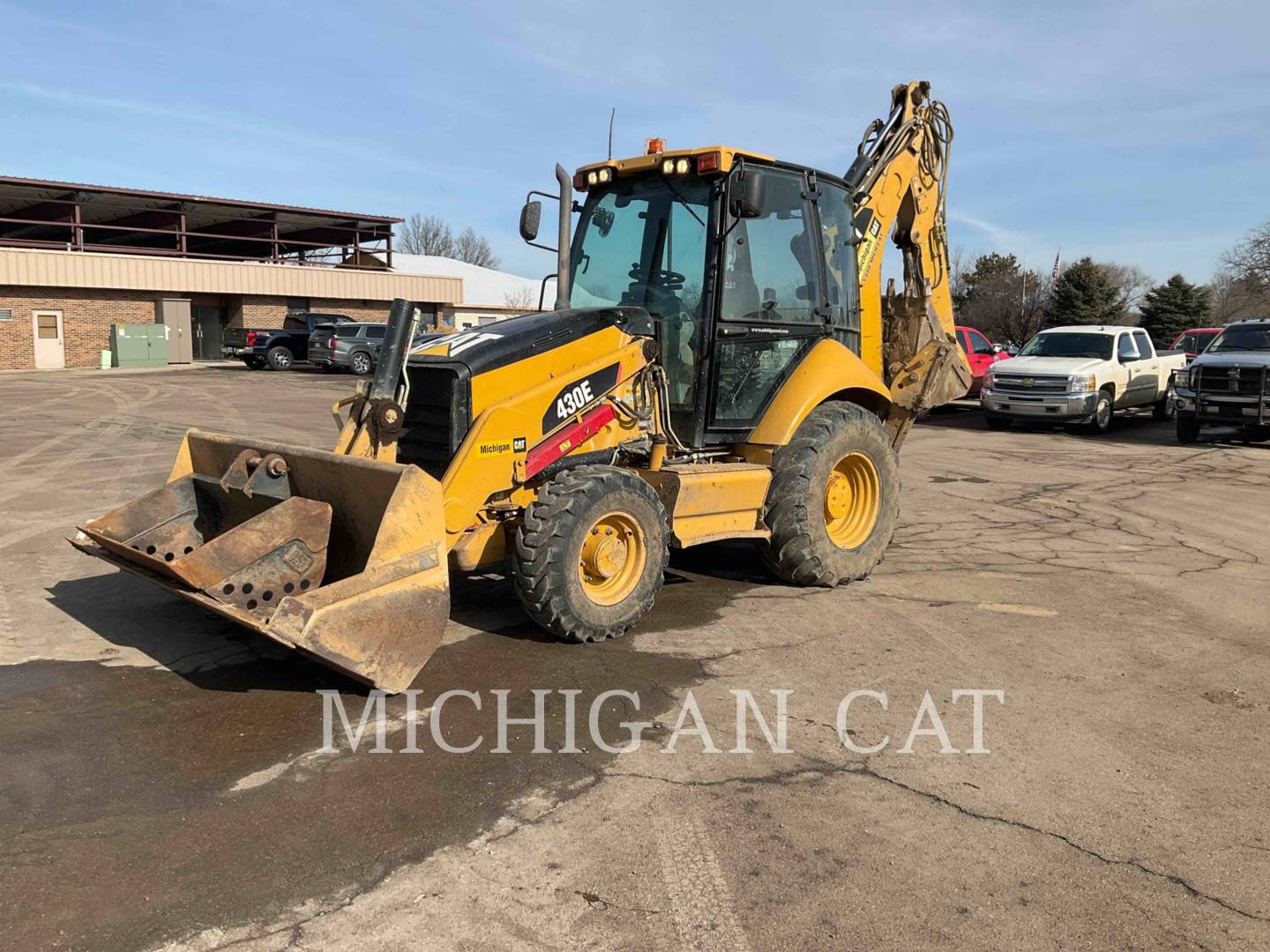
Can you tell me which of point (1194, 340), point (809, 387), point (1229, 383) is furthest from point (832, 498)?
point (1194, 340)

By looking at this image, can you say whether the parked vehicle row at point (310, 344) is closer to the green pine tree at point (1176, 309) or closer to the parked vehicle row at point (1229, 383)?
the parked vehicle row at point (1229, 383)

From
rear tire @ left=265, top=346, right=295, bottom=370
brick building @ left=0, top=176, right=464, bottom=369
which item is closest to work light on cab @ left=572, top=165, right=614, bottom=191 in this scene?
rear tire @ left=265, top=346, right=295, bottom=370

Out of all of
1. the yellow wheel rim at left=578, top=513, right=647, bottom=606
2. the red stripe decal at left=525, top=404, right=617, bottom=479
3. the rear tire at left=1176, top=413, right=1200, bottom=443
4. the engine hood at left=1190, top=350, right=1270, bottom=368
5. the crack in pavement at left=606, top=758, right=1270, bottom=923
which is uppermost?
the engine hood at left=1190, top=350, right=1270, bottom=368

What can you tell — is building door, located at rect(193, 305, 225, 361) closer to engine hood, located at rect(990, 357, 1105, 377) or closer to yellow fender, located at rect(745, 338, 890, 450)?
engine hood, located at rect(990, 357, 1105, 377)

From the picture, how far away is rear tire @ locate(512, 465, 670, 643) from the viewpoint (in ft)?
16.3

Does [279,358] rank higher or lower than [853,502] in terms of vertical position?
higher

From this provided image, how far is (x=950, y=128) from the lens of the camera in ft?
28.2

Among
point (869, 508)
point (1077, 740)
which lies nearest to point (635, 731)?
point (1077, 740)

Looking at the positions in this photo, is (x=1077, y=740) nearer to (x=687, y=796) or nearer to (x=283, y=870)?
(x=687, y=796)

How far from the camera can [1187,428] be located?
15.9 metres

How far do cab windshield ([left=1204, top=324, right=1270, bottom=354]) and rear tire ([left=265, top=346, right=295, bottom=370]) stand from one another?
27.1m

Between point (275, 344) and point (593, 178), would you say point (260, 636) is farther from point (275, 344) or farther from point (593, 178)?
point (275, 344)

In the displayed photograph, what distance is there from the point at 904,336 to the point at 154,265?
3312cm

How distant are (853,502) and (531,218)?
10.1ft
